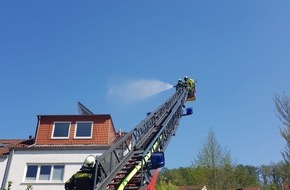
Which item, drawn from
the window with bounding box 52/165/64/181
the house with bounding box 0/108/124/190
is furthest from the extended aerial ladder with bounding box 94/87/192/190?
the window with bounding box 52/165/64/181

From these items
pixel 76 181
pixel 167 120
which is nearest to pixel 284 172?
pixel 167 120

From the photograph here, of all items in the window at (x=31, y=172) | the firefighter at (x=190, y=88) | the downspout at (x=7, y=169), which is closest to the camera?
the downspout at (x=7, y=169)

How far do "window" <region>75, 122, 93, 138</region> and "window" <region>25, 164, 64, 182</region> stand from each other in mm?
2390

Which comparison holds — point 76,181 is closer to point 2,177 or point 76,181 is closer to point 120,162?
point 120,162

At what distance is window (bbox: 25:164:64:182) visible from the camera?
20203 millimetres

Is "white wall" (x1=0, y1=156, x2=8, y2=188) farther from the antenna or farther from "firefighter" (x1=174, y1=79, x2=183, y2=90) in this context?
"firefighter" (x1=174, y1=79, x2=183, y2=90)

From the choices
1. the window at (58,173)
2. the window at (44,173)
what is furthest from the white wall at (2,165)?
the window at (58,173)

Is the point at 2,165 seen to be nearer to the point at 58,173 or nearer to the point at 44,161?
the point at 44,161

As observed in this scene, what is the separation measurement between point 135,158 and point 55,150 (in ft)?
39.6

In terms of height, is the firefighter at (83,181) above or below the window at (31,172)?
below

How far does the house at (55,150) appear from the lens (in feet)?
66.1

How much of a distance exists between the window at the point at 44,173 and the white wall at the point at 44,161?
263 millimetres

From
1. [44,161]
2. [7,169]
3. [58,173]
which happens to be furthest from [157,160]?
[7,169]

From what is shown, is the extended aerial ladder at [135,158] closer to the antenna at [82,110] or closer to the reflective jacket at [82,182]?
the reflective jacket at [82,182]
